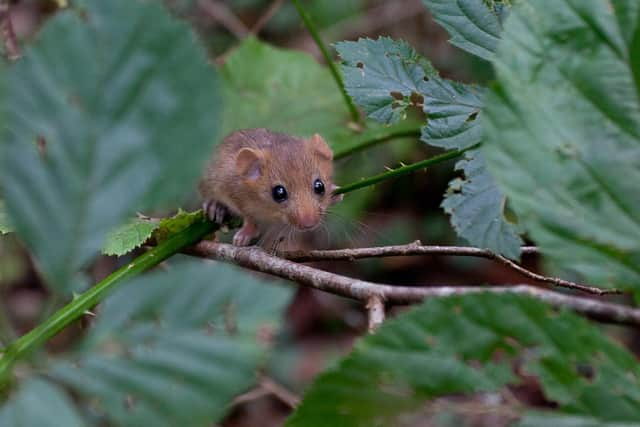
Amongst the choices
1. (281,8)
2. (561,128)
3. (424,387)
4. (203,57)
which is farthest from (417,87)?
(281,8)

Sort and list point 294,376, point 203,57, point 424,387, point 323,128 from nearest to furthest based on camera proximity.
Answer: point 203,57 < point 424,387 < point 323,128 < point 294,376

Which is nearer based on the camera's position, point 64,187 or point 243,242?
point 64,187

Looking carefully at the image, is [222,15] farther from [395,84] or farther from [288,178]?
[395,84]

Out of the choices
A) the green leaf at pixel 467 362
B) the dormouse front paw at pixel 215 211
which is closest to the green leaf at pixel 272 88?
the dormouse front paw at pixel 215 211

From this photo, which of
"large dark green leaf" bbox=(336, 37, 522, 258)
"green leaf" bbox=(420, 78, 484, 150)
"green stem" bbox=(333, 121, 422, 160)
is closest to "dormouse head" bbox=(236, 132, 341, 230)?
"green stem" bbox=(333, 121, 422, 160)

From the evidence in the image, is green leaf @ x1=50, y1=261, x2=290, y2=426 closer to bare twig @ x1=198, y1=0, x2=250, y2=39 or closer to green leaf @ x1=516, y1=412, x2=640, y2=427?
green leaf @ x1=516, y1=412, x2=640, y2=427

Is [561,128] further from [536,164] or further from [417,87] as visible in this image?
[417,87]

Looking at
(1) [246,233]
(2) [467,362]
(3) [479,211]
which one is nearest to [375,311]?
(2) [467,362]
